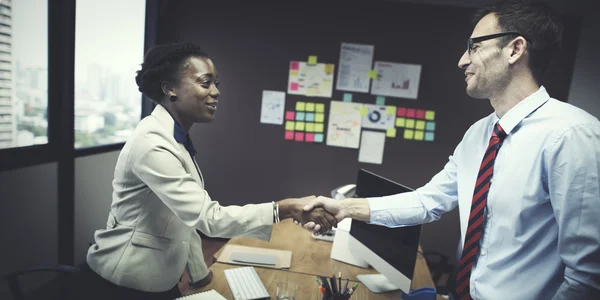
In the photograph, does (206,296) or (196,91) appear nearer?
(206,296)

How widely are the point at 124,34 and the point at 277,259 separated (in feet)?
8.59

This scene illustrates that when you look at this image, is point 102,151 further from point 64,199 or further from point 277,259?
point 277,259

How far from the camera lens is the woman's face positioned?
1584 mm

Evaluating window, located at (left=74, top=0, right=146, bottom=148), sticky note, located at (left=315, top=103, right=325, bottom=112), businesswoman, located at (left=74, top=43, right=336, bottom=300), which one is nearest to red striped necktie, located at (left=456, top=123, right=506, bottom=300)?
businesswoman, located at (left=74, top=43, right=336, bottom=300)

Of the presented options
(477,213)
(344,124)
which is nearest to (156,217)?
(477,213)

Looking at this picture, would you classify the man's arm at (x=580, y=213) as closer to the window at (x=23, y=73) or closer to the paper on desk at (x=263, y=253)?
the paper on desk at (x=263, y=253)

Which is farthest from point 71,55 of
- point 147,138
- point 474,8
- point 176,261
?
point 474,8

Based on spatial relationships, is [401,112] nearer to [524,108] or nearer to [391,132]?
[391,132]

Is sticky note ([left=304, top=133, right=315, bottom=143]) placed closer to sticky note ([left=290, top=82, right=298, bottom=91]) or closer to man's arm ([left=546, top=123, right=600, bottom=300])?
sticky note ([left=290, top=82, right=298, bottom=91])

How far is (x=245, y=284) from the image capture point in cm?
151

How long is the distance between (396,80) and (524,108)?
231 cm

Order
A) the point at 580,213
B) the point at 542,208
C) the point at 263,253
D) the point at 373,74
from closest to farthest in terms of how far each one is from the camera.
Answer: the point at 580,213 < the point at 542,208 < the point at 263,253 < the point at 373,74

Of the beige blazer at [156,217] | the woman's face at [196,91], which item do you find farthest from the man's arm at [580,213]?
the woman's face at [196,91]

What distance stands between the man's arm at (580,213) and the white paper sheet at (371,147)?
251cm
